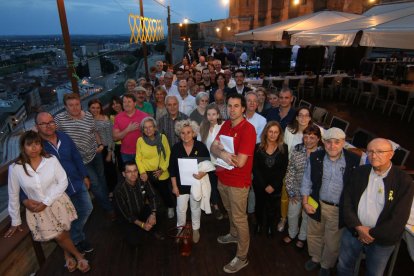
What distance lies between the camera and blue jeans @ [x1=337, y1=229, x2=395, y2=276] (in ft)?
7.38

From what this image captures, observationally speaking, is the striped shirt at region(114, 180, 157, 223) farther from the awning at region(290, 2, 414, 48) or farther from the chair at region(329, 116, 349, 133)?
the awning at region(290, 2, 414, 48)

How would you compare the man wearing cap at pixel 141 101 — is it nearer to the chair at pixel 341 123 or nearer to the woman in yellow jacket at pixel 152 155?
the woman in yellow jacket at pixel 152 155

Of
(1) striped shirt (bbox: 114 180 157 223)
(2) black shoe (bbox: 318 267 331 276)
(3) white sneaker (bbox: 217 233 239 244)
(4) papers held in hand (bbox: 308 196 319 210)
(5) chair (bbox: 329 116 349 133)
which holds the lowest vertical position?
(3) white sneaker (bbox: 217 233 239 244)

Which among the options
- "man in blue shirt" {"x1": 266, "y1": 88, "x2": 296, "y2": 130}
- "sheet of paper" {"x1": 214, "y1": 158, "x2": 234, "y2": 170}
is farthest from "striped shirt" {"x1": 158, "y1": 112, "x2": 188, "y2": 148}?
"man in blue shirt" {"x1": 266, "y1": 88, "x2": 296, "y2": 130}

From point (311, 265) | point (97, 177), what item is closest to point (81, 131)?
point (97, 177)

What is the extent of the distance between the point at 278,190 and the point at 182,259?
4.88 feet

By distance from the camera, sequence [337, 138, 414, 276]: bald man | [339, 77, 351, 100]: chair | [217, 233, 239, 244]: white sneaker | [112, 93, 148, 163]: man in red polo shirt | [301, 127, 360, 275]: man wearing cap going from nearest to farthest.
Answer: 1. [337, 138, 414, 276]: bald man
2. [301, 127, 360, 275]: man wearing cap
3. [217, 233, 239, 244]: white sneaker
4. [112, 93, 148, 163]: man in red polo shirt
5. [339, 77, 351, 100]: chair

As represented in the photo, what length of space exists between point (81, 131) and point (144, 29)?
6946 millimetres

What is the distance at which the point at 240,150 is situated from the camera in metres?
2.54

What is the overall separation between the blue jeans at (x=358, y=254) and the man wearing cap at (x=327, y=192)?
0.14 meters

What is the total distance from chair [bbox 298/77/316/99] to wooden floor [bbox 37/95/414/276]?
7.87 meters

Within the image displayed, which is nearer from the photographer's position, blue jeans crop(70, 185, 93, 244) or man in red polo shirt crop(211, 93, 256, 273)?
man in red polo shirt crop(211, 93, 256, 273)

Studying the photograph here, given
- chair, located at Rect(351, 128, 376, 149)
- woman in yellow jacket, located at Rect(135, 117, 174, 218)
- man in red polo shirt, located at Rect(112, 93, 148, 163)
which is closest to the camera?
woman in yellow jacket, located at Rect(135, 117, 174, 218)

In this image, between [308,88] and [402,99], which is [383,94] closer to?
[402,99]
